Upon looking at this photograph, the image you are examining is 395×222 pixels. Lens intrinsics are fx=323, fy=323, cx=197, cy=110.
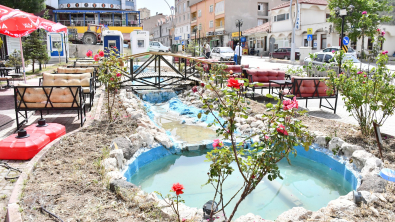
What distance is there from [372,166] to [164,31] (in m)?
71.9

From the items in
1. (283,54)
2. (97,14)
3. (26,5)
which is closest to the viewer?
(26,5)

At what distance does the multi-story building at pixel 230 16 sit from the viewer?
46.2 meters

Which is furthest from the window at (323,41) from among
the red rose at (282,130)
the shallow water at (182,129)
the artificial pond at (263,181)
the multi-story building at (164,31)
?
the multi-story building at (164,31)

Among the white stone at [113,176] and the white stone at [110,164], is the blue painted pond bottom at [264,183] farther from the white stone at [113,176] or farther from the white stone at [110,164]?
the white stone at [113,176]

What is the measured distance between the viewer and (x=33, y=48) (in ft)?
50.7

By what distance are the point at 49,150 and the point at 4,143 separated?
1.96ft

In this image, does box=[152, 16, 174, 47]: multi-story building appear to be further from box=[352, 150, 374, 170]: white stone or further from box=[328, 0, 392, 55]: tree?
box=[352, 150, 374, 170]: white stone

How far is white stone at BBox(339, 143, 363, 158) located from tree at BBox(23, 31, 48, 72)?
47.7 feet

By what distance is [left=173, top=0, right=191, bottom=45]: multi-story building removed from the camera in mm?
60531

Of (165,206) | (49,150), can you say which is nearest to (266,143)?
(165,206)

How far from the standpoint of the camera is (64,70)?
1018 centimetres

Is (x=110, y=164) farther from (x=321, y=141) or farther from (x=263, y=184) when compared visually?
(x=321, y=141)

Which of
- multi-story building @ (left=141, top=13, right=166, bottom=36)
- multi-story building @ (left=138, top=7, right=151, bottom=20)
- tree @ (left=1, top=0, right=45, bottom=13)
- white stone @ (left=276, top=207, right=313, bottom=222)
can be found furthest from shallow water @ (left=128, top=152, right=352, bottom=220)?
multi-story building @ (left=138, top=7, right=151, bottom=20)

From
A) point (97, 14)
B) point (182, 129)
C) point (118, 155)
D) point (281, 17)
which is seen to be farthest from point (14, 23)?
point (97, 14)
